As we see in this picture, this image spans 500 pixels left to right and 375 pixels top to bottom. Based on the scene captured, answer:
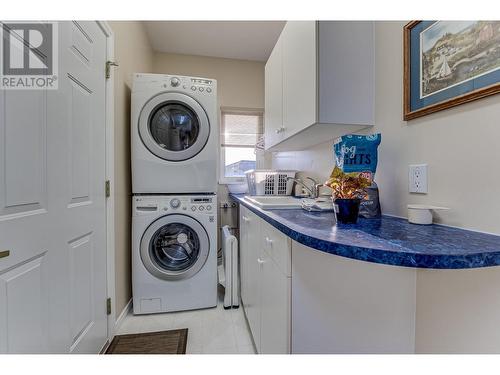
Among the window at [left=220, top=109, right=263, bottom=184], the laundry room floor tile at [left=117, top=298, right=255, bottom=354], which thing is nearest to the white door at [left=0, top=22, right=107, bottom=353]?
the laundry room floor tile at [left=117, top=298, right=255, bottom=354]

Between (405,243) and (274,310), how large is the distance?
623 mm

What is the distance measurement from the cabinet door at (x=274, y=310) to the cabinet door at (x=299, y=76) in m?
0.76

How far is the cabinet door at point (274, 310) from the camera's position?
2.86 feet

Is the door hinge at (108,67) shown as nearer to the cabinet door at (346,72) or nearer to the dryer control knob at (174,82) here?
the dryer control knob at (174,82)

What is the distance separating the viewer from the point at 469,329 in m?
0.76

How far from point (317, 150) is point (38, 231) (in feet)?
5.60

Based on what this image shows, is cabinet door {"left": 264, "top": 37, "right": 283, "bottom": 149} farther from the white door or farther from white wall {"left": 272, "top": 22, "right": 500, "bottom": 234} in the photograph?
the white door

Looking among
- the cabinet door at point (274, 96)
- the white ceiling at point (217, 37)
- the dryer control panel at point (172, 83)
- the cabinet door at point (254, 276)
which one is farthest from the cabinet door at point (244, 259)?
the white ceiling at point (217, 37)

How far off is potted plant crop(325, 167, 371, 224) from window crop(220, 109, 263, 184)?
2.25 m

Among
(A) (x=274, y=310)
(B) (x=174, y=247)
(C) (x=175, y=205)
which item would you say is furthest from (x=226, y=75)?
(A) (x=274, y=310)

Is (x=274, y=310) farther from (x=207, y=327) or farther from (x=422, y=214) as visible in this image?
(x=207, y=327)

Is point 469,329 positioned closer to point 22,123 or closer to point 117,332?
point 22,123

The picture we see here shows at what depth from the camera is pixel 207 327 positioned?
173 centimetres
